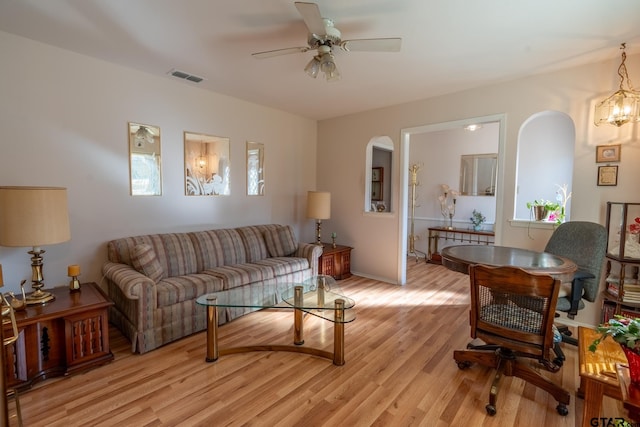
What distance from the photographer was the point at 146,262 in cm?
280

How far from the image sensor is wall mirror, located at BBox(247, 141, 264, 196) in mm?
4359

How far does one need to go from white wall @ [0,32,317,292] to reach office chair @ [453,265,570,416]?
10.5ft

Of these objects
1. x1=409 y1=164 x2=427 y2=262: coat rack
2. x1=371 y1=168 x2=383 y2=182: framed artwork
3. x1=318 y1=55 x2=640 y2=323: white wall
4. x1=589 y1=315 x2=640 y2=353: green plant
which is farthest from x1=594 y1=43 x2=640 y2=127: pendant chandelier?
x1=371 y1=168 x2=383 y2=182: framed artwork

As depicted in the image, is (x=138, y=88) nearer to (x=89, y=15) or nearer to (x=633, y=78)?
(x=89, y=15)

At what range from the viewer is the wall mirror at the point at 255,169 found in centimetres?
436

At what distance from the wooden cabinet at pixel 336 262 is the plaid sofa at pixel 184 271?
0.77ft

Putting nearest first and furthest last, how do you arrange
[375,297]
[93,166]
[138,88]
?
[93,166]
[138,88]
[375,297]

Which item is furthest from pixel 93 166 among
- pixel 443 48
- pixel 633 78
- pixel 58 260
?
pixel 633 78

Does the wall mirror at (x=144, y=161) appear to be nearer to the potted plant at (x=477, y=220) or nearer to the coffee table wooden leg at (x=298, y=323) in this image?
the coffee table wooden leg at (x=298, y=323)

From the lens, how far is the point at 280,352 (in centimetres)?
259

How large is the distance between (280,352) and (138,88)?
303cm

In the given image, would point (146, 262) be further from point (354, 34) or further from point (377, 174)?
point (377, 174)

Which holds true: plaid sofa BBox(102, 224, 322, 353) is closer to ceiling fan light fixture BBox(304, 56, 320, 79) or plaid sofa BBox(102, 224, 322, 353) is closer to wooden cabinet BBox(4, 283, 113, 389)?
wooden cabinet BBox(4, 283, 113, 389)

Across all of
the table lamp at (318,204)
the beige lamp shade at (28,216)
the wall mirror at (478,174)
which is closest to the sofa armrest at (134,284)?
the beige lamp shade at (28,216)
